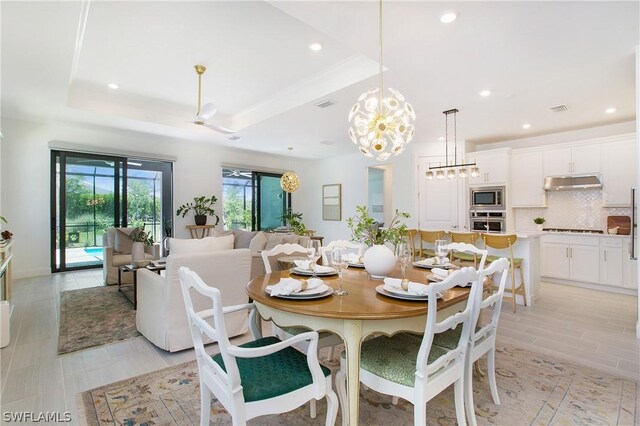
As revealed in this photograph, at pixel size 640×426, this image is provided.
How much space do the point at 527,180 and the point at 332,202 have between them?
4.63m

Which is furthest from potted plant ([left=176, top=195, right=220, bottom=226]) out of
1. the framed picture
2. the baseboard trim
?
the framed picture

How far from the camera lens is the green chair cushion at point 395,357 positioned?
143 centimetres

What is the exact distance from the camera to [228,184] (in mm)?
7891

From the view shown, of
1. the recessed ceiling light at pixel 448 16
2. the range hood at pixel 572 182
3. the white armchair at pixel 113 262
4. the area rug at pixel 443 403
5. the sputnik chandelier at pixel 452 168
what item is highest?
the recessed ceiling light at pixel 448 16

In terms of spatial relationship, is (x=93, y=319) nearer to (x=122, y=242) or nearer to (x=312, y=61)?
(x=122, y=242)

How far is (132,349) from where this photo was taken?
8.73 feet

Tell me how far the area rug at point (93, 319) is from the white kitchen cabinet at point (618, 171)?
672cm

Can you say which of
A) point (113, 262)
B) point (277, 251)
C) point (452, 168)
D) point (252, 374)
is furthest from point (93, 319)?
point (452, 168)

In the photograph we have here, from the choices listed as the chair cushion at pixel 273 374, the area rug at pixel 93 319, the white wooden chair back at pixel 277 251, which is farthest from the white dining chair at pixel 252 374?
the area rug at pixel 93 319

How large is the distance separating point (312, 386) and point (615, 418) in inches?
72.4

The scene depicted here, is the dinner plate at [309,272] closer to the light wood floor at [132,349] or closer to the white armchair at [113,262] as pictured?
the light wood floor at [132,349]

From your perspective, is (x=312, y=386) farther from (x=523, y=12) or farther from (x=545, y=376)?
(x=523, y=12)

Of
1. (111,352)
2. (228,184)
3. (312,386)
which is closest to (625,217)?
(312,386)

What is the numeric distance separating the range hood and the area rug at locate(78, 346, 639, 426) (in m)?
3.82
